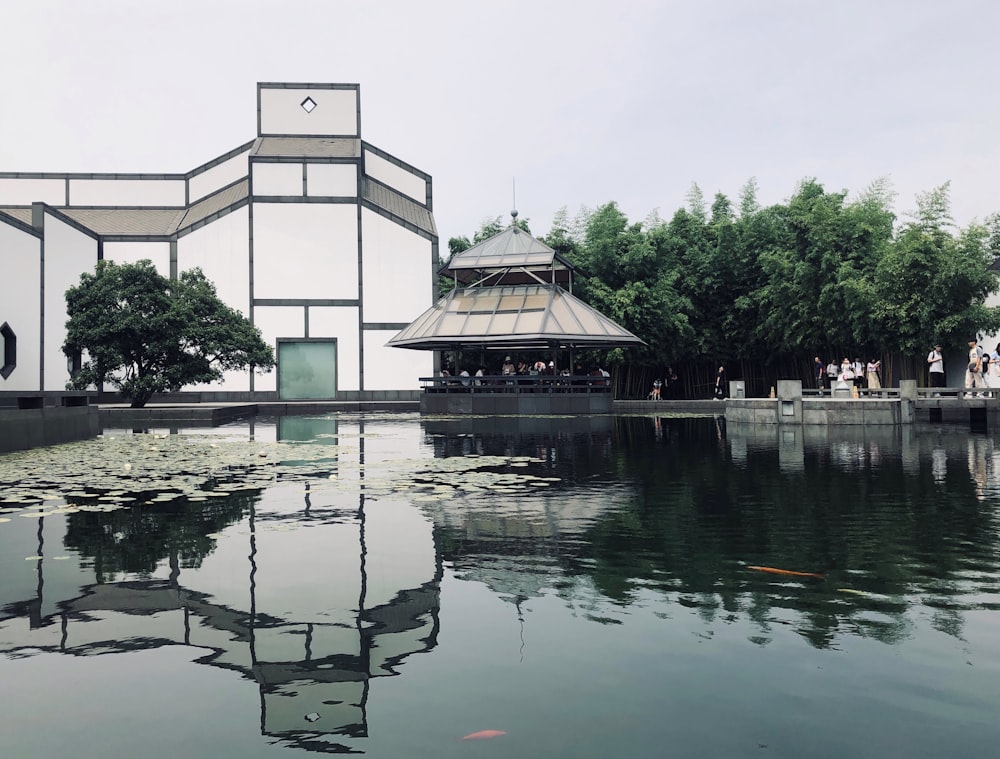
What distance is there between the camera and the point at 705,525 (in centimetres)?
743

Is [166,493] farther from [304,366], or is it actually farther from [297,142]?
[297,142]

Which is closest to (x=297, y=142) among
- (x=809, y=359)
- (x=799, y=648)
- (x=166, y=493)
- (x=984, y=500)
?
(x=809, y=359)

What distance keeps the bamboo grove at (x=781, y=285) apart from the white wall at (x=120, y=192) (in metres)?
20.5

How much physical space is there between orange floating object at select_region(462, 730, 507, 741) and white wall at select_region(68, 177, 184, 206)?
48503 mm

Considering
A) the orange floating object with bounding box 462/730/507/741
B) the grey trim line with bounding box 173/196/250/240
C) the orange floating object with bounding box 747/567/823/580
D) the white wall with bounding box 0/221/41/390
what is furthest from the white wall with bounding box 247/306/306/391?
the orange floating object with bounding box 462/730/507/741

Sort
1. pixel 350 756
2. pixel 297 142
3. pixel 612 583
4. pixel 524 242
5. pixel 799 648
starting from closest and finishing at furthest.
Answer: pixel 350 756 < pixel 799 648 < pixel 612 583 < pixel 524 242 < pixel 297 142

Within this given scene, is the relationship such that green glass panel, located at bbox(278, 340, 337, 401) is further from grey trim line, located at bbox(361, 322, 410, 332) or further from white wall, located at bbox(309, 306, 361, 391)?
grey trim line, located at bbox(361, 322, 410, 332)

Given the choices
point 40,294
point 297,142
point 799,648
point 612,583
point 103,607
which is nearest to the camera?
point 799,648

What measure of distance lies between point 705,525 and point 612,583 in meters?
2.34

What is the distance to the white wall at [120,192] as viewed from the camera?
47000mm

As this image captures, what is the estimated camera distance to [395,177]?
48.0 meters

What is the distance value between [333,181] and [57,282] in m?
13.1

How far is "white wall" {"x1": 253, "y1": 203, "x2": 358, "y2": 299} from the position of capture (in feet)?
139

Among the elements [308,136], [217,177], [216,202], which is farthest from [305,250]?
[217,177]
